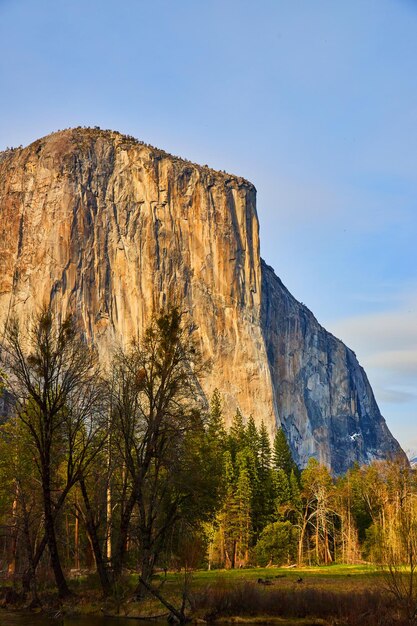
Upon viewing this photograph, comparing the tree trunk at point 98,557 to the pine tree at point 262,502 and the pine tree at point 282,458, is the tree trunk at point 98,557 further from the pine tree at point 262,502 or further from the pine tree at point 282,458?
the pine tree at point 282,458

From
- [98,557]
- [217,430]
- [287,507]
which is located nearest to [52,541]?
[98,557]

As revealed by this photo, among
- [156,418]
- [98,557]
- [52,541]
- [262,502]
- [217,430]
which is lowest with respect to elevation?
[98,557]

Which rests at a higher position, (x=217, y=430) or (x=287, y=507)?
(x=217, y=430)

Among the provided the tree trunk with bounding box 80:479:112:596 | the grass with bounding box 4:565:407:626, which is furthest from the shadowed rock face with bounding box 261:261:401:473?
the grass with bounding box 4:565:407:626

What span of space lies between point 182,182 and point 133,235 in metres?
15.6

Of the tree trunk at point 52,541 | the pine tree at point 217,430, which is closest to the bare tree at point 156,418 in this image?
the tree trunk at point 52,541

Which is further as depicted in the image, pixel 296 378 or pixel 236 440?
pixel 296 378

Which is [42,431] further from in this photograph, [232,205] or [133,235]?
[232,205]

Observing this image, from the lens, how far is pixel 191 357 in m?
31.9

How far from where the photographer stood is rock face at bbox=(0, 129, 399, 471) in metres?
137

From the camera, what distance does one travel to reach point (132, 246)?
144 meters

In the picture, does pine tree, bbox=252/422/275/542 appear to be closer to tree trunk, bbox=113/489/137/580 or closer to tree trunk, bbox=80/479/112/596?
tree trunk, bbox=113/489/137/580

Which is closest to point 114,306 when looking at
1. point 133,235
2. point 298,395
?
point 133,235

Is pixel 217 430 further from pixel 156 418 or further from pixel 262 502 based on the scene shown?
pixel 156 418
